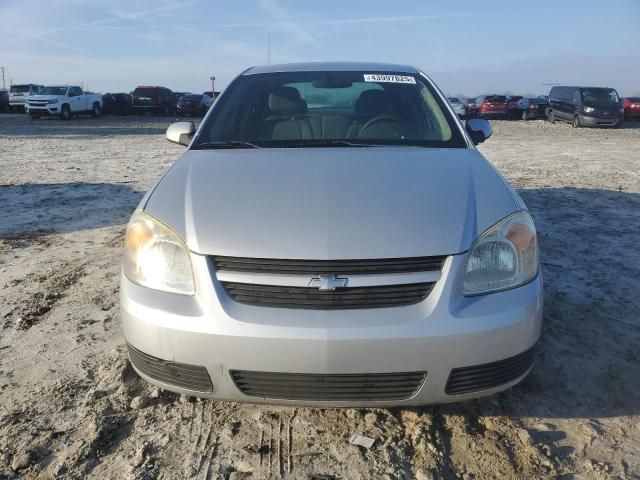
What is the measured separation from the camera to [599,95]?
22797mm

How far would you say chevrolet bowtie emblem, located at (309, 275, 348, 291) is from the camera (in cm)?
189

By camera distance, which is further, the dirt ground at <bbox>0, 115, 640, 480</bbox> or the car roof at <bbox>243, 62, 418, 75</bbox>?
the car roof at <bbox>243, 62, 418, 75</bbox>

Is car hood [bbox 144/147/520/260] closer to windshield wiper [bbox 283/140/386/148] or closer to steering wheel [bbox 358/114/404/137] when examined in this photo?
windshield wiper [bbox 283/140/386/148]

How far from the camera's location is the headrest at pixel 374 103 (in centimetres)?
338

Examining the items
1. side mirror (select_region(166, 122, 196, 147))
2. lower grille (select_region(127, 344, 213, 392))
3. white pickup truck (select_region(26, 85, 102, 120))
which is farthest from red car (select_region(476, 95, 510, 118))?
lower grille (select_region(127, 344, 213, 392))

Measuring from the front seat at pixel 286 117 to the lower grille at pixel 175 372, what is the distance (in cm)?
149

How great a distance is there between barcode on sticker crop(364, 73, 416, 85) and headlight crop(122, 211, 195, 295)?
76.7 inches

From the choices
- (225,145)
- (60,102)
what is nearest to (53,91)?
(60,102)

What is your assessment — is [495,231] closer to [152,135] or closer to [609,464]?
[609,464]

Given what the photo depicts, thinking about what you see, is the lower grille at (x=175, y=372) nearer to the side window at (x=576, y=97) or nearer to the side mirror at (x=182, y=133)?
the side mirror at (x=182, y=133)

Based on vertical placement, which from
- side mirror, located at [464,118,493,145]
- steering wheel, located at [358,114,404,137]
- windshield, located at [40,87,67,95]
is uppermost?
windshield, located at [40,87,67,95]

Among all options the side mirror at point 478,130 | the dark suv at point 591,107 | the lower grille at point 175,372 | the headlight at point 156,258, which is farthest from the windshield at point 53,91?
the lower grille at point 175,372

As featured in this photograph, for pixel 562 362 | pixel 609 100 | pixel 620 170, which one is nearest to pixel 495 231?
pixel 562 362

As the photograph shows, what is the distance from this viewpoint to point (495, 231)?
83.2 inches
